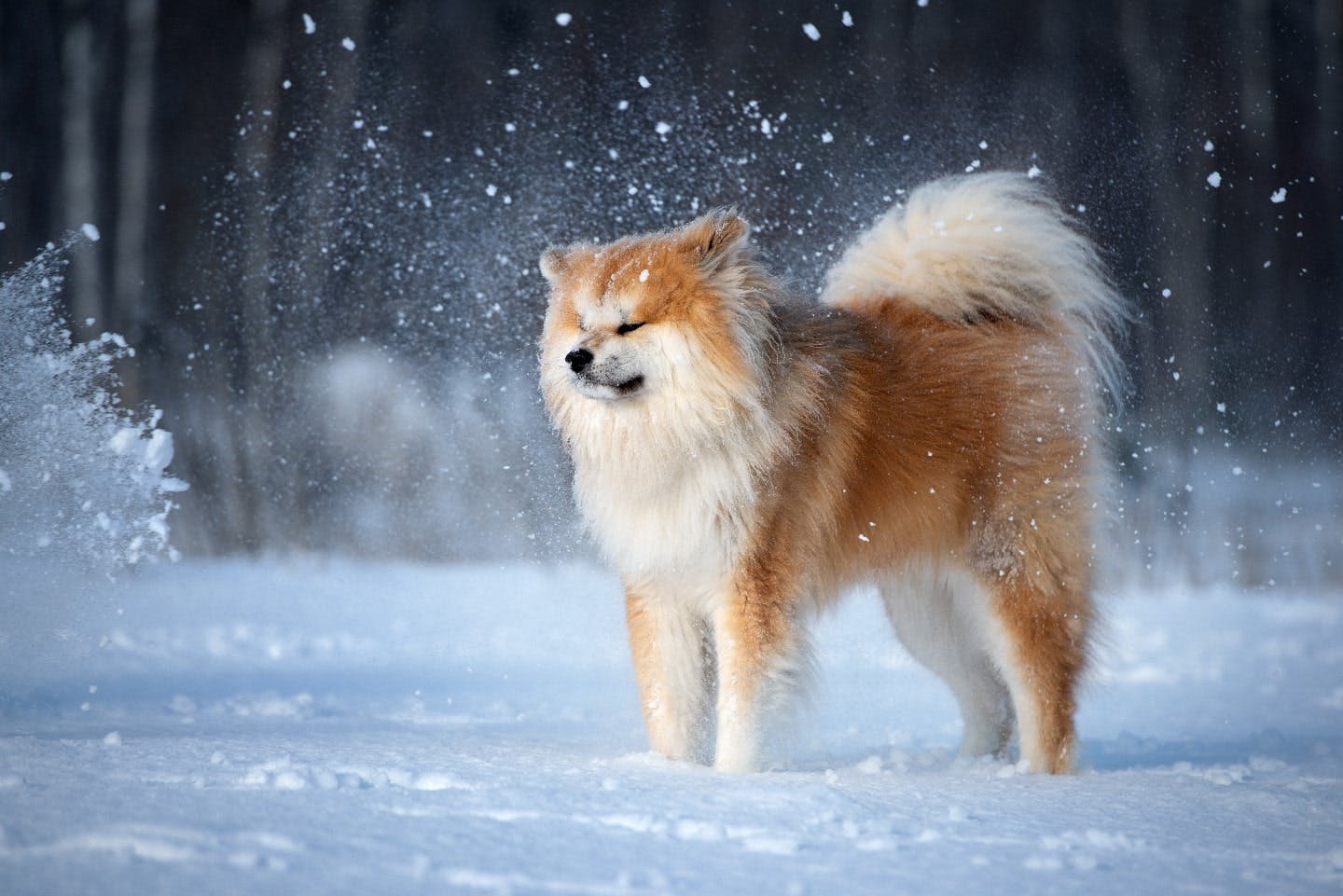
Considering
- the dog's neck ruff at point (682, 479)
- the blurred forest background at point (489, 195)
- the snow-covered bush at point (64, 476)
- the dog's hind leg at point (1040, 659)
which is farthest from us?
the blurred forest background at point (489, 195)

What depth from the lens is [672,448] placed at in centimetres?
269

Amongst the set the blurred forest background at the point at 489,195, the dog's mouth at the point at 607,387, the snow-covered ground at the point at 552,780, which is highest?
the blurred forest background at the point at 489,195

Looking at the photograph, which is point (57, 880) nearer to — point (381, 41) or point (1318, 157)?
point (381, 41)

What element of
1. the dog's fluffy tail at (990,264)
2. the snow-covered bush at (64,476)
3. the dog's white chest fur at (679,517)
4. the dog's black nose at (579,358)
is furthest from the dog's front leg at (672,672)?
the snow-covered bush at (64,476)

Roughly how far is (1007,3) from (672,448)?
6957 millimetres

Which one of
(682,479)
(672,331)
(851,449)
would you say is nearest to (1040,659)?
(851,449)

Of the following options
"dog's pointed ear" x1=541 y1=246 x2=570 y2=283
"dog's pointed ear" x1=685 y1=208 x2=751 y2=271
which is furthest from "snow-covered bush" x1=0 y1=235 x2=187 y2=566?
"dog's pointed ear" x1=685 y1=208 x2=751 y2=271

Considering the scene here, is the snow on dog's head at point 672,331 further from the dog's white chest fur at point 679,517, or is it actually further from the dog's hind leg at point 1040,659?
the dog's hind leg at point 1040,659

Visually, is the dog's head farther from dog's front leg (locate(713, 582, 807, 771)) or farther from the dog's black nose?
dog's front leg (locate(713, 582, 807, 771))

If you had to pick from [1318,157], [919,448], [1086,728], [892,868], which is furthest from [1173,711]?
[1318,157]

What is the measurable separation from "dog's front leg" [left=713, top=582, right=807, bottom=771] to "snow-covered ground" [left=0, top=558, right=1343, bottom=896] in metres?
0.11

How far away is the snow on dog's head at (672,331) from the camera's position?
8.69 feet

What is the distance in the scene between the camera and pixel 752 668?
8.43 ft

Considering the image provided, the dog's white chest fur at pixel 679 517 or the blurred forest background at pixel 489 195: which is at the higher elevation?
the blurred forest background at pixel 489 195
